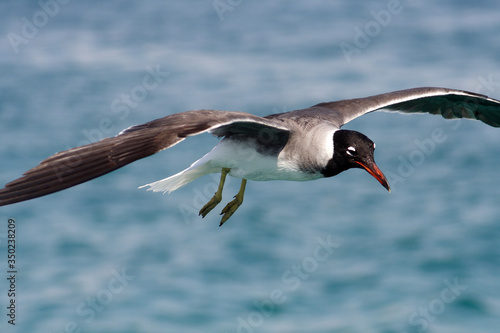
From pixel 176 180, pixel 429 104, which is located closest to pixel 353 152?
pixel 176 180

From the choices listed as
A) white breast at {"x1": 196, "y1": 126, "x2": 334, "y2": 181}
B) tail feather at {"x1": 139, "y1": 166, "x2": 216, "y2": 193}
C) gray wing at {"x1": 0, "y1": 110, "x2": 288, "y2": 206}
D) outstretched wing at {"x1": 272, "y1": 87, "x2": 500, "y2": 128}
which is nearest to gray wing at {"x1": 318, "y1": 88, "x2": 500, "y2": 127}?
outstretched wing at {"x1": 272, "y1": 87, "x2": 500, "y2": 128}

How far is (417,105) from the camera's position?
13.2 metres

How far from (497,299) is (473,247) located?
231 cm

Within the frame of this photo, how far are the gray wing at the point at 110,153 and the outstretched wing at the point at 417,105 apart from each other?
2.03 metres

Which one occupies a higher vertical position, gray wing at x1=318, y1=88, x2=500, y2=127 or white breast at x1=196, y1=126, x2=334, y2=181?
gray wing at x1=318, y1=88, x2=500, y2=127

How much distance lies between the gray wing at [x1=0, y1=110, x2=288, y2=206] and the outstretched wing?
2025 mm

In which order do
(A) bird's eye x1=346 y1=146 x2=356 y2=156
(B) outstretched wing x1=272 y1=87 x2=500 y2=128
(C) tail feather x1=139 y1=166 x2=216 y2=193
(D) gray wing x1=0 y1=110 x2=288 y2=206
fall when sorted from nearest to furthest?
(D) gray wing x1=0 y1=110 x2=288 y2=206
(A) bird's eye x1=346 y1=146 x2=356 y2=156
(C) tail feather x1=139 y1=166 x2=216 y2=193
(B) outstretched wing x1=272 y1=87 x2=500 y2=128

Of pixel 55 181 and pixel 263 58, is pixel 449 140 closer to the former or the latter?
pixel 263 58

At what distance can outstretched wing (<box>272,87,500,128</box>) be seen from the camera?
38.8 ft

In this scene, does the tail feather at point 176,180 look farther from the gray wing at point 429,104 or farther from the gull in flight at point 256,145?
the gray wing at point 429,104

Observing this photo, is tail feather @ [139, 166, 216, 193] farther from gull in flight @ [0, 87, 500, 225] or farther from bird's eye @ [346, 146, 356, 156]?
bird's eye @ [346, 146, 356, 156]

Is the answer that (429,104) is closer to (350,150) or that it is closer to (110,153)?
(350,150)

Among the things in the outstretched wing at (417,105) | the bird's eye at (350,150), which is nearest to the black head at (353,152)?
the bird's eye at (350,150)

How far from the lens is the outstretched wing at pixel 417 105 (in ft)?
38.8
